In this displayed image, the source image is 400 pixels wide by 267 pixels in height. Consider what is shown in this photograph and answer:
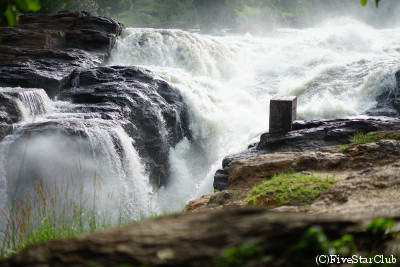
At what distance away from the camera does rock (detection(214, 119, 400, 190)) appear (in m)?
7.84

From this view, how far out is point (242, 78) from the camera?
706 inches

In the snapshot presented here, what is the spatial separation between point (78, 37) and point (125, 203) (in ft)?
34.3

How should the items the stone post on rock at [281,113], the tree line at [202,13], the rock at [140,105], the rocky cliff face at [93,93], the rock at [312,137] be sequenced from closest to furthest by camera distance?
1. the rock at [312,137]
2. the stone post on rock at [281,113]
3. the rocky cliff face at [93,93]
4. the rock at [140,105]
5. the tree line at [202,13]

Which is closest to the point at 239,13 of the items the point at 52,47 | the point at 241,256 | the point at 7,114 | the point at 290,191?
the point at 52,47

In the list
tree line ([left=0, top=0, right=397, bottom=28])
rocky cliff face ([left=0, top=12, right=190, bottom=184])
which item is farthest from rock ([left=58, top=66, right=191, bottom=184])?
tree line ([left=0, top=0, right=397, bottom=28])

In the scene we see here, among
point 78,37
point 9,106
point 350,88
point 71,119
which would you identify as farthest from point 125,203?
point 78,37

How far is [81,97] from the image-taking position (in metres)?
10.1

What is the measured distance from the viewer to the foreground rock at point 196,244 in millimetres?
1534

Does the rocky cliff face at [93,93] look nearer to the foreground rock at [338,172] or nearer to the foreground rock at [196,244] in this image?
the foreground rock at [338,172]

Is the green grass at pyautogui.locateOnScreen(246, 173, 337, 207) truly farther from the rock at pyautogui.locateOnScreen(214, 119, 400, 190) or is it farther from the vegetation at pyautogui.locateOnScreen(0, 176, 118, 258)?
the rock at pyautogui.locateOnScreen(214, 119, 400, 190)

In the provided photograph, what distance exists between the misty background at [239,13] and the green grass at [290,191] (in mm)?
29817

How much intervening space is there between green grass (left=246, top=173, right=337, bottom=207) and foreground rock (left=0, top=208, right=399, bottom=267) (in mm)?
2261

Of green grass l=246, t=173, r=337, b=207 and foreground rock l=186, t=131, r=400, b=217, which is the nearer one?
foreground rock l=186, t=131, r=400, b=217

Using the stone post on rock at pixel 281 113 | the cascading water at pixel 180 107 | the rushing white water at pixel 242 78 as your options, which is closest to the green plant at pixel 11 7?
the cascading water at pixel 180 107
